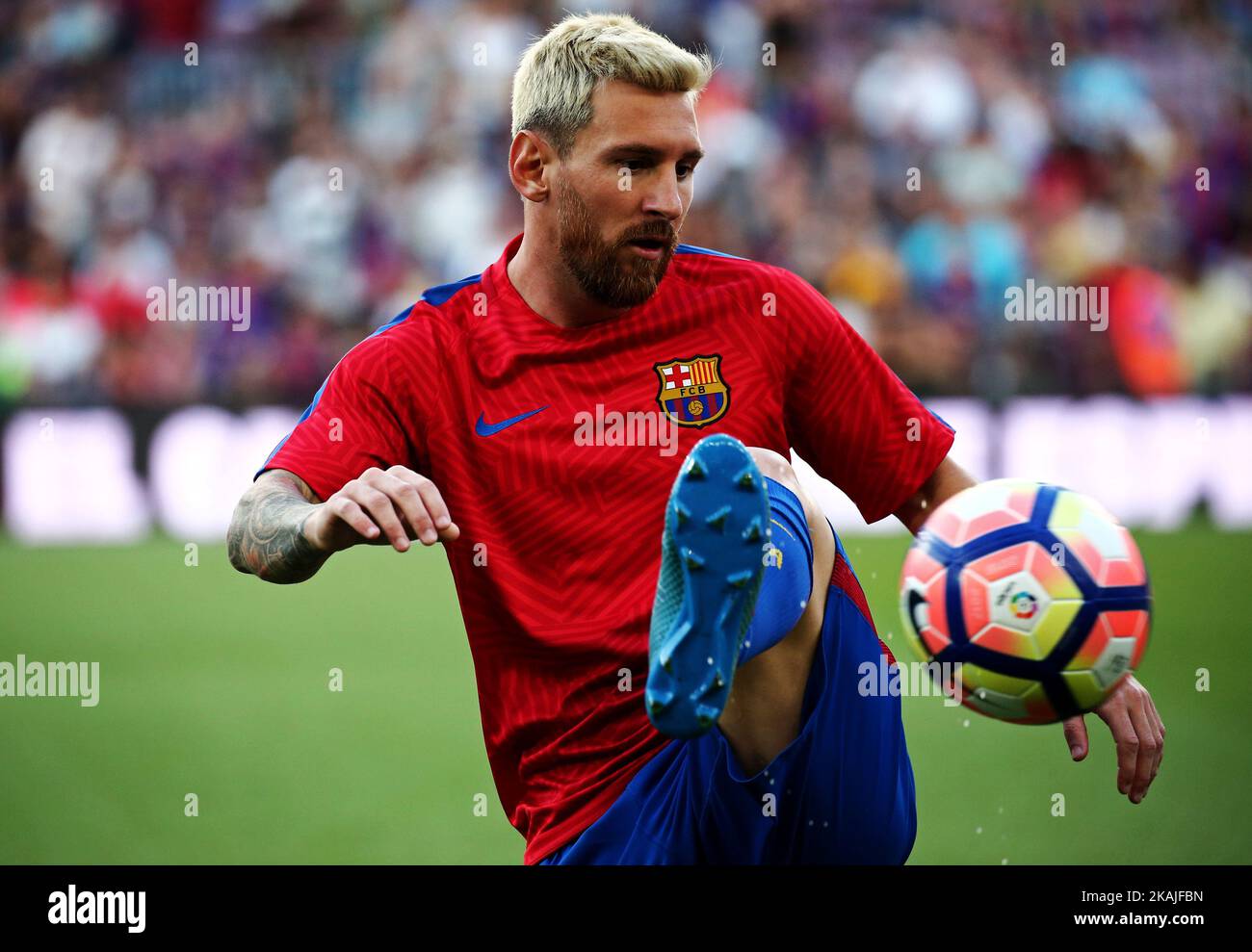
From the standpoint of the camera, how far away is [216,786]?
5574mm

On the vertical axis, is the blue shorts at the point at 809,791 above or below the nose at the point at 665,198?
below

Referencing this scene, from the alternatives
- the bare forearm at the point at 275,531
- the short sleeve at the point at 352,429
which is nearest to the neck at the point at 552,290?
the short sleeve at the point at 352,429

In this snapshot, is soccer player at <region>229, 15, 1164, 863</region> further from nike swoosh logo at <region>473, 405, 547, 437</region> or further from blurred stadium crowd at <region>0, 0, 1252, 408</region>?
blurred stadium crowd at <region>0, 0, 1252, 408</region>

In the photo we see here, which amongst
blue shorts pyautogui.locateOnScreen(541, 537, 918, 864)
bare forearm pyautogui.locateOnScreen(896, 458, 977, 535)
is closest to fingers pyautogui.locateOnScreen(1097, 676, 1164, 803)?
blue shorts pyautogui.locateOnScreen(541, 537, 918, 864)

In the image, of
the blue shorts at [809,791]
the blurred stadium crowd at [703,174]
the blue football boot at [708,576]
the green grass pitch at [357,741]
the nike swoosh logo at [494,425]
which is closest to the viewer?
the blue football boot at [708,576]

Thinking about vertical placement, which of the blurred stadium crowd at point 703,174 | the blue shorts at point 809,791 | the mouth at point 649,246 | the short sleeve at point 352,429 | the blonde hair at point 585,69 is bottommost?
the blue shorts at point 809,791

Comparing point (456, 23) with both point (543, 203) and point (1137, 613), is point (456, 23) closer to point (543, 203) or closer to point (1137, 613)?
point (543, 203)

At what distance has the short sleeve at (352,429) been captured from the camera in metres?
3.32

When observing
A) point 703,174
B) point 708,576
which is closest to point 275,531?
point 708,576

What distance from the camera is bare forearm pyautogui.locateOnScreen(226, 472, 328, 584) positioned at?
3.04 metres

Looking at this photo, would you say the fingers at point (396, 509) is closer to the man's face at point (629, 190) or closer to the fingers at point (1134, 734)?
the man's face at point (629, 190)

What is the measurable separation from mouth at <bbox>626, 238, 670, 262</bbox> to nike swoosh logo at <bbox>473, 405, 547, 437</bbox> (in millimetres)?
405

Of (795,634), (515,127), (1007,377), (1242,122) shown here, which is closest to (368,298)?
(1007,377)

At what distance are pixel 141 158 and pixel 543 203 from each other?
11.2 m
